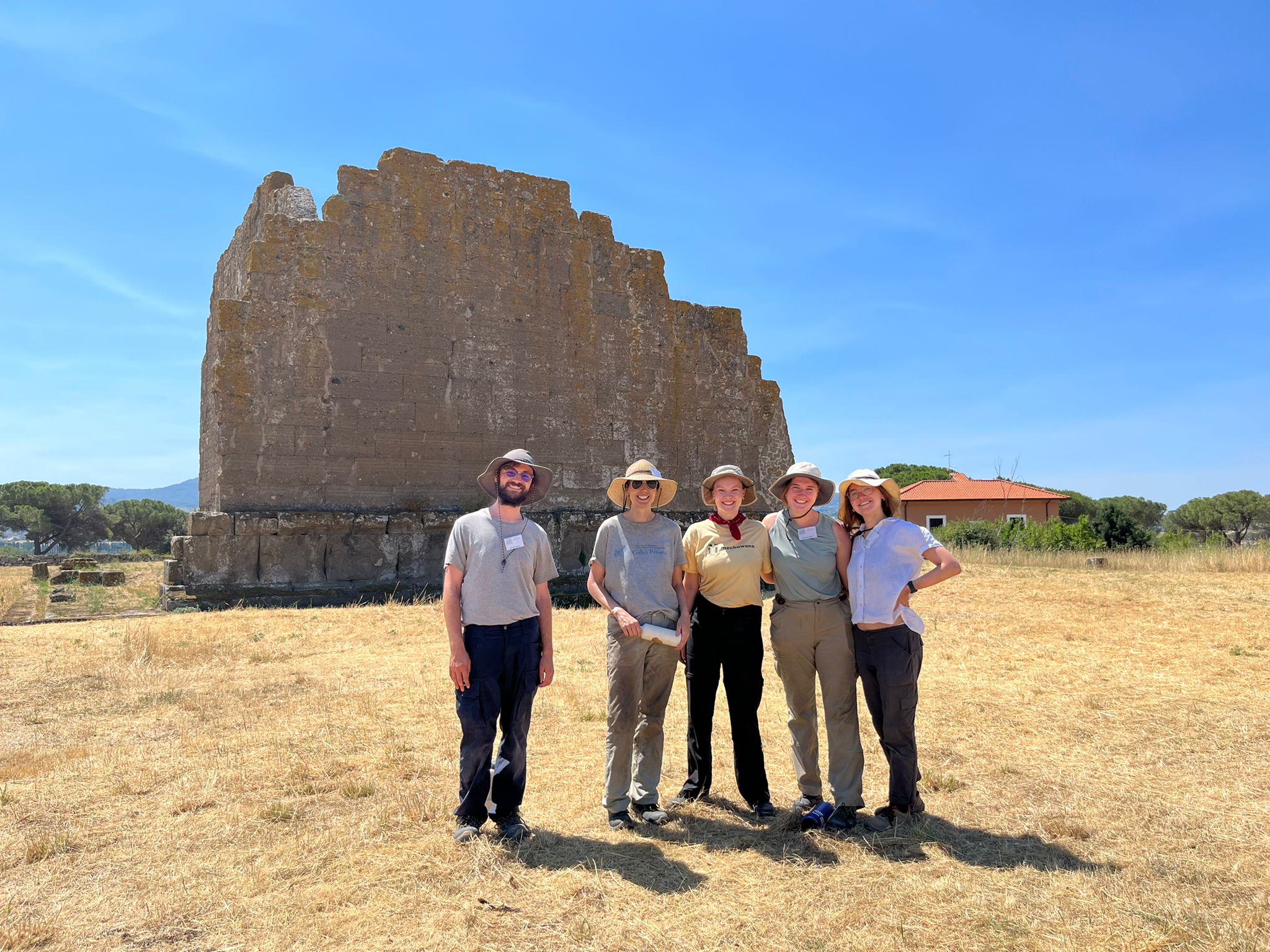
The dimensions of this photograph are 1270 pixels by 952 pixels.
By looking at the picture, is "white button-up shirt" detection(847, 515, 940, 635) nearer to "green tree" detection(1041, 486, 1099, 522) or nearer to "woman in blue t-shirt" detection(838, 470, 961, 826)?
"woman in blue t-shirt" detection(838, 470, 961, 826)

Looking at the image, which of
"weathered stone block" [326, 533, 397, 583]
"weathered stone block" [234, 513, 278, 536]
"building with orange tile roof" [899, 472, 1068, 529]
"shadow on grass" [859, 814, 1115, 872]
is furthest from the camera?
"building with orange tile roof" [899, 472, 1068, 529]

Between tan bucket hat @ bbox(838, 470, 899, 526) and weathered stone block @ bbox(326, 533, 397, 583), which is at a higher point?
tan bucket hat @ bbox(838, 470, 899, 526)

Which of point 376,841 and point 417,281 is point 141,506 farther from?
point 376,841

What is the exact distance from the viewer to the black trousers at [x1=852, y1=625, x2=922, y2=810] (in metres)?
3.97

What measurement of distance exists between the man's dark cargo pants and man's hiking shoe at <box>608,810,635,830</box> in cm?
44

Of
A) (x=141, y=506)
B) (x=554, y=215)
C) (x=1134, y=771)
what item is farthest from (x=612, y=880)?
(x=141, y=506)

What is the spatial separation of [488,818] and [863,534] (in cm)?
220

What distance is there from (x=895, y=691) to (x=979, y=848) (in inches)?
28.4

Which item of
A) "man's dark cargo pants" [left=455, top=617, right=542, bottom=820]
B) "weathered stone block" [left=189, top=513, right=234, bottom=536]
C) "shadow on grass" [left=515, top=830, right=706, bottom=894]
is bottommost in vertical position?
"shadow on grass" [left=515, top=830, right=706, bottom=894]

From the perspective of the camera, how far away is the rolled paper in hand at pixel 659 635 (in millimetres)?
4016

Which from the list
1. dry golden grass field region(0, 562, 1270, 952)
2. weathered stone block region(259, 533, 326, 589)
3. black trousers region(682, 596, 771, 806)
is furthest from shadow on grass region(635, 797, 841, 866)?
weathered stone block region(259, 533, 326, 589)

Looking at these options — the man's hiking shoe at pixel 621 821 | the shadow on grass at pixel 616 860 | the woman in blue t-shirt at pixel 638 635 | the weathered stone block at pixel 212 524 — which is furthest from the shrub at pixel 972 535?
the shadow on grass at pixel 616 860

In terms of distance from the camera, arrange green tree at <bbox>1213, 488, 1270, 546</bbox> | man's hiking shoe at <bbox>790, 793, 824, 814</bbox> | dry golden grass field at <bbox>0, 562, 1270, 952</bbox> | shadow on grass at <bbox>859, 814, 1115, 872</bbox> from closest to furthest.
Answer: dry golden grass field at <bbox>0, 562, 1270, 952</bbox> < shadow on grass at <bbox>859, 814, 1115, 872</bbox> < man's hiking shoe at <bbox>790, 793, 824, 814</bbox> < green tree at <bbox>1213, 488, 1270, 546</bbox>

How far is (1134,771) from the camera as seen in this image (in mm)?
4840
